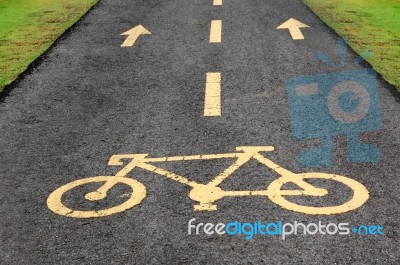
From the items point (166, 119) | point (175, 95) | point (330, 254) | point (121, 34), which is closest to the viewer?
point (330, 254)

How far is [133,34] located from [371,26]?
5.74m

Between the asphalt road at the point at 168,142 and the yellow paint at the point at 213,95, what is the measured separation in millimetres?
96

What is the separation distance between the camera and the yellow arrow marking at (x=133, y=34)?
12623 mm

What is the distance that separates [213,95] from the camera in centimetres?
920

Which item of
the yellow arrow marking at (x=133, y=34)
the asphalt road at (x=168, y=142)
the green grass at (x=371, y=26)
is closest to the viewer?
the asphalt road at (x=168, y=142)

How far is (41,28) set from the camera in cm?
1423

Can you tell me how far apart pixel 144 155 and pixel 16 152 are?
1704mm

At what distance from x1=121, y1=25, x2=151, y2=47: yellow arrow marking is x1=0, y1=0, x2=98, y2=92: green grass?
164 cm

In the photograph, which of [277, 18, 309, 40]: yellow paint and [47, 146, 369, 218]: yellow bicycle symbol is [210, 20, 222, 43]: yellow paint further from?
[47, 146, 369, 218]: yellow bicycle symbol

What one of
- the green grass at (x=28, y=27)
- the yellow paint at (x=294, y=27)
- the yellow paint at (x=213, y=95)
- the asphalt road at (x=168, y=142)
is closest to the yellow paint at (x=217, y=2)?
the asphalt road at (x=168, y=142)

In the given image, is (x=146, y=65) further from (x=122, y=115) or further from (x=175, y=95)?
(x=122, y=115)

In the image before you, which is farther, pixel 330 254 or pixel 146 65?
pixel 146 65

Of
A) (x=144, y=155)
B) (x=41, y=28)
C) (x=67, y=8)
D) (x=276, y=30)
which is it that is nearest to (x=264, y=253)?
(x=144, y=155)

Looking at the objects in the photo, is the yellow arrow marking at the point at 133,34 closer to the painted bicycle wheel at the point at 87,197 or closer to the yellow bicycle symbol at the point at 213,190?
the yellow bicycle symbol at the point at 213,190
